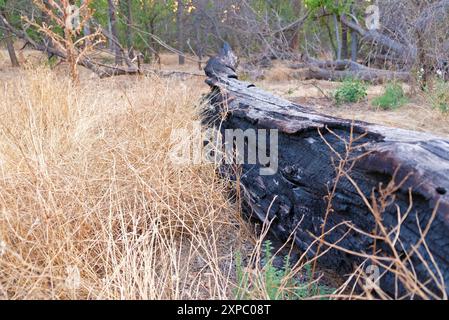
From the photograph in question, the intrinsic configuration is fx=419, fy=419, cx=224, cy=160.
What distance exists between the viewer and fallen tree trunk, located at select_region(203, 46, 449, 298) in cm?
118

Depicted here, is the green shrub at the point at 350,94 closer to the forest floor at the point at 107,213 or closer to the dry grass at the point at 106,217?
the forest floor at the point at 107,213

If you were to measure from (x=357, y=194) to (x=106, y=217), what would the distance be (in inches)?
42.6

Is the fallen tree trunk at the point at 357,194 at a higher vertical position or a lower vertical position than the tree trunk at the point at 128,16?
lower

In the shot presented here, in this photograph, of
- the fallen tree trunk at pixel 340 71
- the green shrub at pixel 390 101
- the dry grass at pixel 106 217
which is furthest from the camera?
the fallen tree trunk at pixel 340 71

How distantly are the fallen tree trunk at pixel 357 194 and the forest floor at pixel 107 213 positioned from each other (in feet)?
0.78

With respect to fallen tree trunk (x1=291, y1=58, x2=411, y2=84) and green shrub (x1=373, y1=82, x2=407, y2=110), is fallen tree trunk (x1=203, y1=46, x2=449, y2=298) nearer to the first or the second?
green shrub (x1=373, y1=82, x2=407, y2=110)

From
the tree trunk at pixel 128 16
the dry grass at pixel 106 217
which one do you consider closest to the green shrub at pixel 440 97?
the dry grass at pixel 106 217

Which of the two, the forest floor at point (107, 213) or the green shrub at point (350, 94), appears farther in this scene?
the green shrub at point (350, 94)

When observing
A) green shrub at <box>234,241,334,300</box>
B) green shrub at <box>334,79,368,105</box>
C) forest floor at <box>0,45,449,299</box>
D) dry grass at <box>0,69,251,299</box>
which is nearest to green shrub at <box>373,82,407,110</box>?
green shrub at <box>334,79,368,105</box>

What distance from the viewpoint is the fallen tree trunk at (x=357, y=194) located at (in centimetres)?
118

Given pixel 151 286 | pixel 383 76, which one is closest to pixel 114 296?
pixel 151 286
